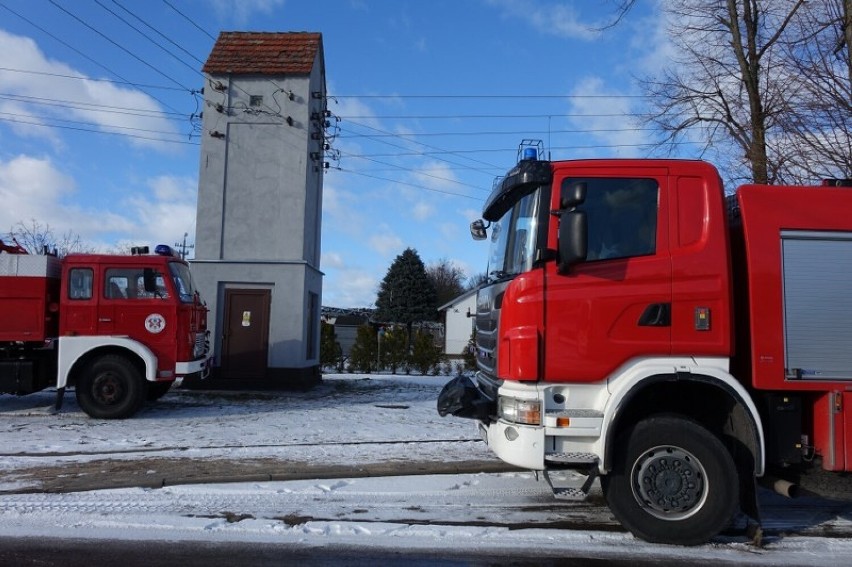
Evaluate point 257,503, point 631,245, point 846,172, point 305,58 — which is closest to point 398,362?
point 305,58

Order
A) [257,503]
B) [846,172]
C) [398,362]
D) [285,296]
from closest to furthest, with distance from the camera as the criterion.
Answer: [257,503] → [846,172] → [285,296] → [398,362]

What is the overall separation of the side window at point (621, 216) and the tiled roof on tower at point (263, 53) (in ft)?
40.0

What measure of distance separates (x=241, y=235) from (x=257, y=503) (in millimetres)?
10123

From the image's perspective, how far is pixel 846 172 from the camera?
1188 centimetres

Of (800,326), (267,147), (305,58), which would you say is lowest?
(800,326)

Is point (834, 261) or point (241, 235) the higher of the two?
point (241, 235)

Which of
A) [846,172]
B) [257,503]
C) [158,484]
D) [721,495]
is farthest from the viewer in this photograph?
[846,172]

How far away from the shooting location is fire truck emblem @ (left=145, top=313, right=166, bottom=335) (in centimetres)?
1149

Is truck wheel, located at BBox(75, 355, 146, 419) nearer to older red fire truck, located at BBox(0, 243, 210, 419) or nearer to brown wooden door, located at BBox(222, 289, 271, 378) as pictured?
older red fire truck, located at BBox(0, 243, 210, 419)

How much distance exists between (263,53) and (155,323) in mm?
8105

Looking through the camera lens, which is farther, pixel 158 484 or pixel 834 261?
pixel 158 484

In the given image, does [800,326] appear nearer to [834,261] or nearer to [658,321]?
[834,261]

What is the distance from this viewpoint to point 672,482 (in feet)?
17.5

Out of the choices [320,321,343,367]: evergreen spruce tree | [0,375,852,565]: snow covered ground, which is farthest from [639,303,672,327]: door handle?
[320,321,343,367]: evergreen spruce tree
